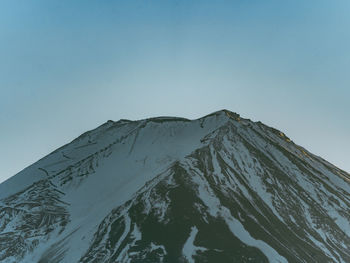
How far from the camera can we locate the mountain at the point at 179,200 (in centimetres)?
10544

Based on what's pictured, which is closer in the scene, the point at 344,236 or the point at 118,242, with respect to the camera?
the point at 118,242

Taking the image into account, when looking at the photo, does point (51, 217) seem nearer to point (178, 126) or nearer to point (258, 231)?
point (258, 231)

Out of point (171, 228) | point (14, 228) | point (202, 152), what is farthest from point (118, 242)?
point (202, 152)

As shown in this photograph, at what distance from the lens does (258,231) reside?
4412 inches

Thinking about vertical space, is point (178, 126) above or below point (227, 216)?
above

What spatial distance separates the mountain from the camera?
105438 millimetres

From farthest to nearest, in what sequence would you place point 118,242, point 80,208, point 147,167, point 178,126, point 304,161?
point 178,126, point 304,161, point 147,167, point 80,208, point 118,242

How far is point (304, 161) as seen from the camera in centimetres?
17550

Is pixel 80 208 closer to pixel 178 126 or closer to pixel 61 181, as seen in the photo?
pixel 61 181

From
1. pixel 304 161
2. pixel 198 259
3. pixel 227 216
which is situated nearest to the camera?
pixel 198 259

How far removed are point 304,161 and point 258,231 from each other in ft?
235

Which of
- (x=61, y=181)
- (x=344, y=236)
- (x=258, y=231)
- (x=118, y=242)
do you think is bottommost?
(x=118, y=242)

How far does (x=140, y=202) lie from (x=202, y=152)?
39222 millimetres

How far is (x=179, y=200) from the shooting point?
124 meters
